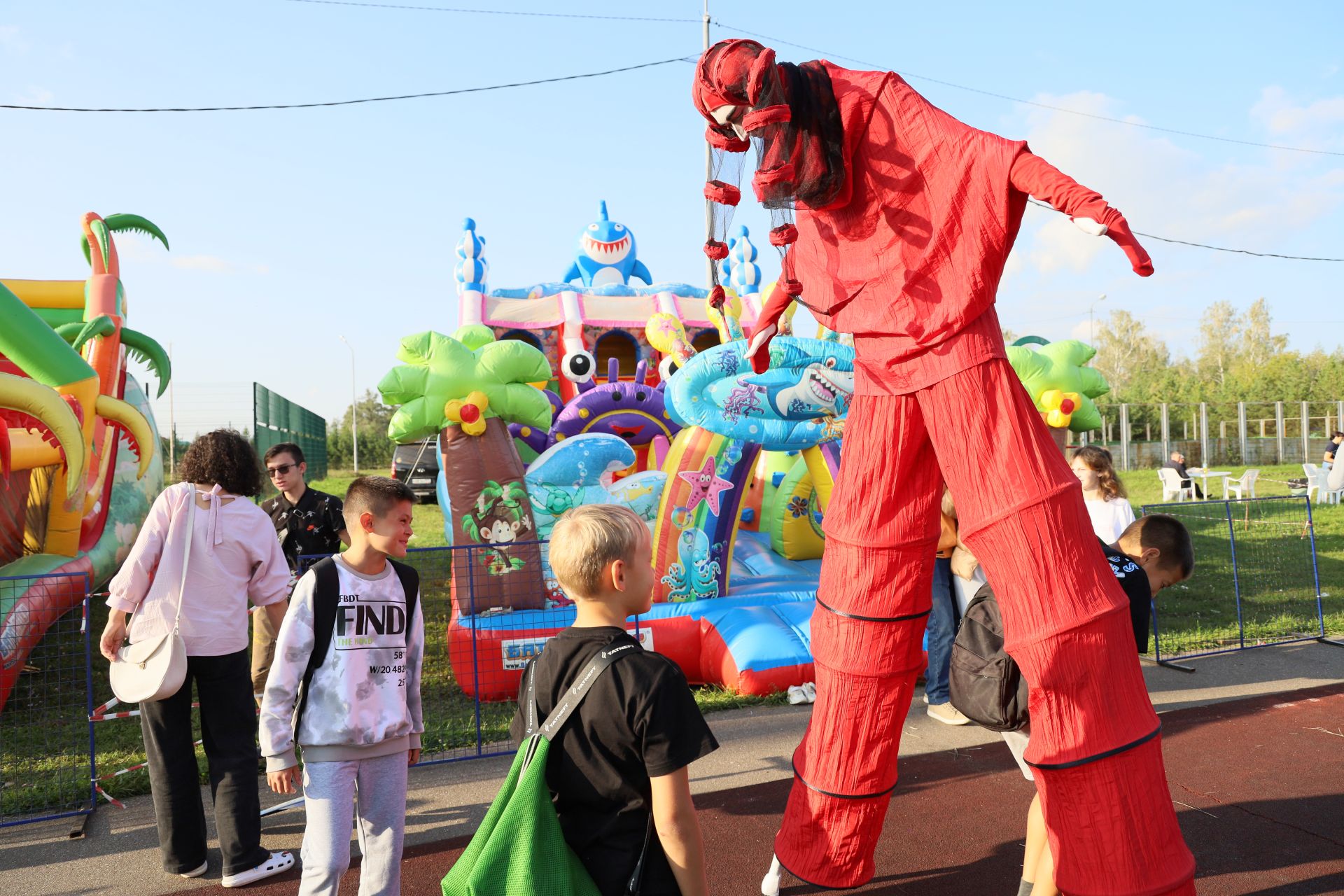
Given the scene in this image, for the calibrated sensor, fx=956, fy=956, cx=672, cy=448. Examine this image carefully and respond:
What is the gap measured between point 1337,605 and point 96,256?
11.4m

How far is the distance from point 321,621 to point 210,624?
3.10 feet

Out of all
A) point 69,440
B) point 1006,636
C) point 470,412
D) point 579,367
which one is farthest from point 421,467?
point 1006,636

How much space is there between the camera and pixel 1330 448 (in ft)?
67.2

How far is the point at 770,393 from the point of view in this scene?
665cm

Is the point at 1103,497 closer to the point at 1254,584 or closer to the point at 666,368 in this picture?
the point at 1254,584

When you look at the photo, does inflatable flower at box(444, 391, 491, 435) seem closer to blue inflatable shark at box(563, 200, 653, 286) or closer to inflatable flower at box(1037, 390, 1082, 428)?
inflatable flower at box(1037, 390, 1082, 428)

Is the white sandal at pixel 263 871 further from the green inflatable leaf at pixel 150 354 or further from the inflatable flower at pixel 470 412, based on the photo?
the green inflatable leaf at pixel 150 354

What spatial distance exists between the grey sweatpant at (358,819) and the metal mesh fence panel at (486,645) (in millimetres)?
2323

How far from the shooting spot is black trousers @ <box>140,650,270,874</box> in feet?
11.2

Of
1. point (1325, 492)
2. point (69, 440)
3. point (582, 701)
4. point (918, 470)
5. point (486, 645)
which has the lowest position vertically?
point (486, 645)

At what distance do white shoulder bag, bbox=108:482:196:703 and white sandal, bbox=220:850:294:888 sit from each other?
74cm

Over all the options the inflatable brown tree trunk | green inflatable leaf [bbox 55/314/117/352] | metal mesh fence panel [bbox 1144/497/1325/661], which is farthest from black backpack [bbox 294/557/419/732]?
green inflatable leaf [bbox 55/314/117/352]

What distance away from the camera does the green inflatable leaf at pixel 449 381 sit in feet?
21.0

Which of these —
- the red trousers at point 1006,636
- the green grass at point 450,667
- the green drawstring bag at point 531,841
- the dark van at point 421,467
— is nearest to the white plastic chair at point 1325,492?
the green grass at point 450,667
